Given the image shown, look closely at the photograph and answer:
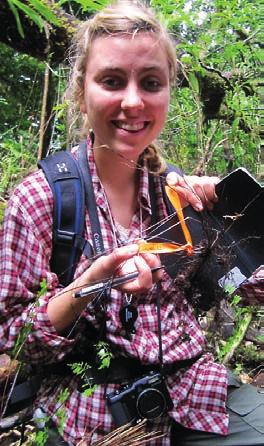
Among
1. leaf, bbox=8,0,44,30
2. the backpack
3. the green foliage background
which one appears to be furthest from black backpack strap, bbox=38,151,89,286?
the green foliage background

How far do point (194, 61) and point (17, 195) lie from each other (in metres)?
2.93

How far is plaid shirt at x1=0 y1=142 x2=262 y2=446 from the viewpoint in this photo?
1.66 m

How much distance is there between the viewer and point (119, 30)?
1.81m

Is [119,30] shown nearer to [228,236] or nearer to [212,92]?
[228,236]

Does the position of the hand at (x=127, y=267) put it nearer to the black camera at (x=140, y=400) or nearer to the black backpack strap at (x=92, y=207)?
the black backpack strap at (x=92, y=207)

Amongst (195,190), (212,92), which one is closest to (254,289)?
(195,190)

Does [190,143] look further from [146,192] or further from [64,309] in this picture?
[64,309]

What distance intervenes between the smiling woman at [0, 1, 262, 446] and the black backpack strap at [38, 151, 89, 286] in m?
0.03

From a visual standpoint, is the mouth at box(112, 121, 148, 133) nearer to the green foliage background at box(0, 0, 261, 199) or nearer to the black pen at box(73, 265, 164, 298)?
the black pen at box(73, 265, 164, 298)

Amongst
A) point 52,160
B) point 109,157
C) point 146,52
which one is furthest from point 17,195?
point 146,52

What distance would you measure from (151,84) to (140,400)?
1.18 m

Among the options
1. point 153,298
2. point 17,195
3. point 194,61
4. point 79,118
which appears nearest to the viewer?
point 17,195

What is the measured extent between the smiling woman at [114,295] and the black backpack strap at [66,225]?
0.08ft

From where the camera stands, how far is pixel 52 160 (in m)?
1.85
